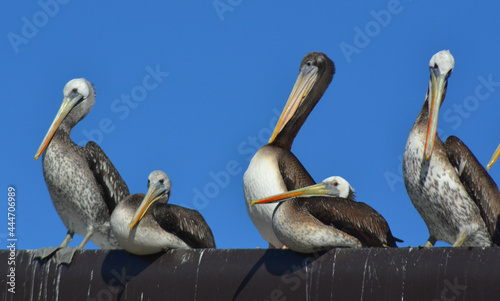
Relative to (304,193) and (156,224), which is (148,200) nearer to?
(156,224)

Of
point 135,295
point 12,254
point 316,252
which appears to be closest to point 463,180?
point 316,252

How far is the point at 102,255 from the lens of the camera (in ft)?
Answer: 25.6

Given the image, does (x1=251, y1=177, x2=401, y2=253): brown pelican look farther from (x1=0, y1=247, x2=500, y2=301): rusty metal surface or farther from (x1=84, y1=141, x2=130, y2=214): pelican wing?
(x1=84, y1=141, x2=130, y2=214): pelican wing

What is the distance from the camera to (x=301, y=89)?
406 inches

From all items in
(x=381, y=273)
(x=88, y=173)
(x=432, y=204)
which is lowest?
(x=381, y=273)

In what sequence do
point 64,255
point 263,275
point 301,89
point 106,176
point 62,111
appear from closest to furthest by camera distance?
point 263,275 → point 64,255 → point 106,176 → point 301,89 → point 62,111

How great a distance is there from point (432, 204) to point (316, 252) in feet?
4.38

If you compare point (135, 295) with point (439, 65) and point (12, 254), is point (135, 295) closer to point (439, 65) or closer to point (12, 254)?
point (12, 254)

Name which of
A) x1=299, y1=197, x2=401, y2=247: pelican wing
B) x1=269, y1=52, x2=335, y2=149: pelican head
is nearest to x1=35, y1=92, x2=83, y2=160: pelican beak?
x1=269, y1=52, x2=335, y2=149: pelican head

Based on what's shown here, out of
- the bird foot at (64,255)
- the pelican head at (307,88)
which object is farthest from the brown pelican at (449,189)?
the bird foot at (64,255)

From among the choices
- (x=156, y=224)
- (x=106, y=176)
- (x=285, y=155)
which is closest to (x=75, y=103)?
(x=106, y=176)

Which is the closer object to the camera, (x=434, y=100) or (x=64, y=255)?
(x=64, y=255)

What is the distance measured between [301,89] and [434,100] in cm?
230

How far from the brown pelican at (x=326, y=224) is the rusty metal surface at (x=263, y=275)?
0.22 metres
